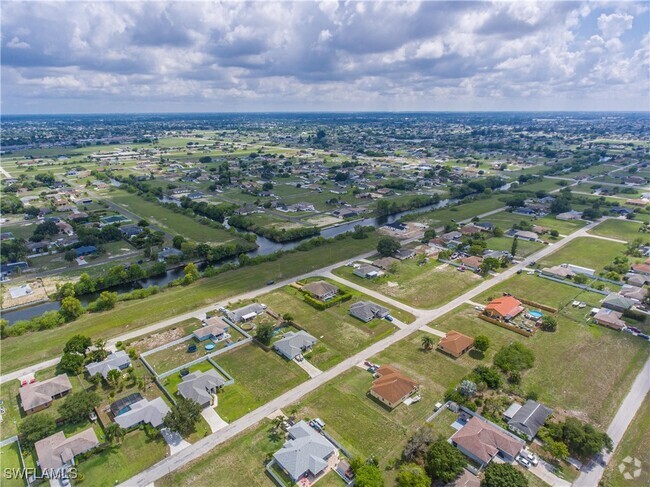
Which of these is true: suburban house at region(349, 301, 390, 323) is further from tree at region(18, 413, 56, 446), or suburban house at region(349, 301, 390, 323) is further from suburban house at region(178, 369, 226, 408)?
tree at region(18, 413, 56, 446)

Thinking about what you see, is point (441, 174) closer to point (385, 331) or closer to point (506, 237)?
point (506, 237)

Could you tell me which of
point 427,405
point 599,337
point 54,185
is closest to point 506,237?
point 599,337

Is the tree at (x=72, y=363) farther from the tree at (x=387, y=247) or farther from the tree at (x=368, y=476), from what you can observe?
the tree at (x=387, y=247)

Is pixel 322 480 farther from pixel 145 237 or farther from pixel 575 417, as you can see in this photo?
pixel 145 237

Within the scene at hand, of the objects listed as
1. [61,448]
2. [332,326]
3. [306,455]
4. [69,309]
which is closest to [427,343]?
[332,326]

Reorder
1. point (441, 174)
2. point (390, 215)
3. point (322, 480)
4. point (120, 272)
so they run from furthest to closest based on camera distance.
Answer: point (441, 174) < point (390, 215) < point (120, 272) < point (322, 480)

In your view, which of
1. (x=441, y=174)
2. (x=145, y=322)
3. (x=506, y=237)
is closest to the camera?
(x=145, y=322)

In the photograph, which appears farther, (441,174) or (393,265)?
(441,174)
